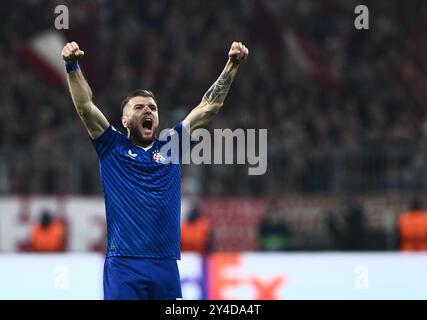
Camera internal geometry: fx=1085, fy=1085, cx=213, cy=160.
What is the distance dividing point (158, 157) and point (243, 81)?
43.4ft

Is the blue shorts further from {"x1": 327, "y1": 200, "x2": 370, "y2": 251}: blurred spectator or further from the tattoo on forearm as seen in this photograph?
{"x1": 327, "y1": 200, "x2": 370, "y2": 251}: blurred spectator

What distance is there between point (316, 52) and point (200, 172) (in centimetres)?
552

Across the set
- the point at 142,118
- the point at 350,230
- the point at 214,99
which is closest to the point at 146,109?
the point at 142,118

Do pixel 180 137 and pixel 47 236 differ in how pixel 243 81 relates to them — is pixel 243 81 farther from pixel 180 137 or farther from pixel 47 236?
pixel 180 137

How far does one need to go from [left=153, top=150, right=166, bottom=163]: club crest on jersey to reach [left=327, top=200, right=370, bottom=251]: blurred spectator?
30.1 ft

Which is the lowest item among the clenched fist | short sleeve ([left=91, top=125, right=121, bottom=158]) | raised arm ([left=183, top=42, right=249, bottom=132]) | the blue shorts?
the blue shorts

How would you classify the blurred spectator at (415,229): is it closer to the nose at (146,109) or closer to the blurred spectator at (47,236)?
the blurred spectator at (47,236)

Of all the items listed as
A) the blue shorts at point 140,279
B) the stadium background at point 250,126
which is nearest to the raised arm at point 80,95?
the blue shorts at point 140,279

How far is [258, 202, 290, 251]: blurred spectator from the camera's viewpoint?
54.5 feet

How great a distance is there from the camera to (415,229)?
15523 mm

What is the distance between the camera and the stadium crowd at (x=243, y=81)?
669 inches

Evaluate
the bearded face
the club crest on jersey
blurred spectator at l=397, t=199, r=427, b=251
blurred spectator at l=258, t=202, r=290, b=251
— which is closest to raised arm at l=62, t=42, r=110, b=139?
the bearded face
